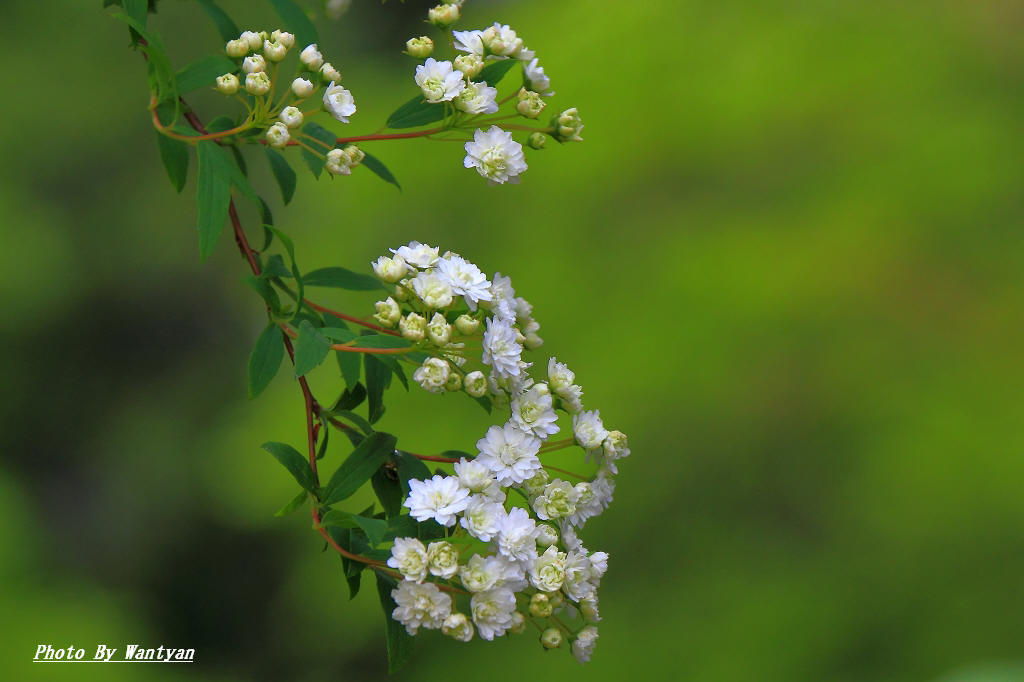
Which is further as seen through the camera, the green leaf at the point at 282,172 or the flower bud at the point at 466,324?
the green leaf at the point at 282,172

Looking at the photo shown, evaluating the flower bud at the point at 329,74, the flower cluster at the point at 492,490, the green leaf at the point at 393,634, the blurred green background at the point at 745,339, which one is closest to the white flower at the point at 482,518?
the flower cluster at the point at 492,490

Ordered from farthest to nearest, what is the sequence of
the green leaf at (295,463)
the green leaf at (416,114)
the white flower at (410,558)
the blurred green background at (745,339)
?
1. the blurred green background at (745,339)
2. the green leaf at (416,114)
3. the green leaf at (295,463)
4. the white flower at (410,558)

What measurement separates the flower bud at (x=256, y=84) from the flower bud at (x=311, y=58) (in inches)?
2.1

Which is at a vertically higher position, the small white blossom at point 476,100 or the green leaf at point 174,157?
the small white blossom at point 476,100

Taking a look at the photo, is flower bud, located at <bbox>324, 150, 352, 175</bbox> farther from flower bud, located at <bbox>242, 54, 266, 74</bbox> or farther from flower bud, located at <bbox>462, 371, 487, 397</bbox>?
flower bud, located at <bbox>462, 371, 487, 397</bbox>

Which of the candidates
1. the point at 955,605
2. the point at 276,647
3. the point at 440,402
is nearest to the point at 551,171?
the point at 440,402

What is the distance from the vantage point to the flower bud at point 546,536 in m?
0.72

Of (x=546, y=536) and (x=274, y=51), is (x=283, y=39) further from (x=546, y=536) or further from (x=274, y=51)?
(x=546, y=536)

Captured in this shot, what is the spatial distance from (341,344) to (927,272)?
2.04 m

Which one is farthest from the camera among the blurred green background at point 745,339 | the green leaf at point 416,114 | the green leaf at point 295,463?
the blurred green background at point 745,339

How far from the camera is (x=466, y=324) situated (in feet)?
2.46

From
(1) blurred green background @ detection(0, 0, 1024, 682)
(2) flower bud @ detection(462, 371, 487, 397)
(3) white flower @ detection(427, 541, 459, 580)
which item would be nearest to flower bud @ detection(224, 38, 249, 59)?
(2) flower bud @ detection(462, 371, 487, 397)

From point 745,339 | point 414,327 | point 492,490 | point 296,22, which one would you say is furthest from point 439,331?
point 745,339

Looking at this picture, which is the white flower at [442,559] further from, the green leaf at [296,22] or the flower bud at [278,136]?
the green leaf at [296,22]
